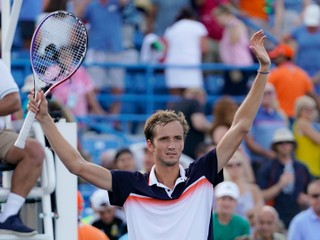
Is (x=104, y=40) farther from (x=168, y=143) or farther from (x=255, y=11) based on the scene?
(x=168, y=143)

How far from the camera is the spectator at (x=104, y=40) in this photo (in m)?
17.2

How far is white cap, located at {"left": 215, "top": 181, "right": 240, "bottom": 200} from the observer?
12.9m

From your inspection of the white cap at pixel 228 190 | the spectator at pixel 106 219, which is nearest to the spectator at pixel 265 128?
the white cap at pixel 228 190

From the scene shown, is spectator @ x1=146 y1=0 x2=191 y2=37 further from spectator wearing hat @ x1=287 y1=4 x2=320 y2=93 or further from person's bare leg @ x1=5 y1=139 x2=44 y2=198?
person's bare leg @ x1=5 y1=139 x2=44 y2=198

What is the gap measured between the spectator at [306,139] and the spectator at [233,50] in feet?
6.71

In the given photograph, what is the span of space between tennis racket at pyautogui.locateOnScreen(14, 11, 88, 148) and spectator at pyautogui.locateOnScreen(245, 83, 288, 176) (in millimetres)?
7552

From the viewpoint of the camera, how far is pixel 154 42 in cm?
1744

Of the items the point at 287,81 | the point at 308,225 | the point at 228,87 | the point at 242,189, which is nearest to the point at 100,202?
the point at 242,189

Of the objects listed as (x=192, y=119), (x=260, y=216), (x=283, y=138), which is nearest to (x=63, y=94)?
(x=192, y=119)

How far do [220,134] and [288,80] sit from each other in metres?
2.38

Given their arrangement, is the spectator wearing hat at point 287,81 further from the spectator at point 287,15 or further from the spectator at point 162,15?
the spectator at point 287,15

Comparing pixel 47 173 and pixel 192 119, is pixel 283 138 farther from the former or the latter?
pixel 47 173

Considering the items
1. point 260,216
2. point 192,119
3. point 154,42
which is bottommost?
point 260,216

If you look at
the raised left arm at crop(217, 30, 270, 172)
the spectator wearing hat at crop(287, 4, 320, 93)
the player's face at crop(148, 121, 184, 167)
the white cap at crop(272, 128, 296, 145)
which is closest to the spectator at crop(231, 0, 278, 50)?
the spectator wearing hat at crop(287, 4, 320, 93)
